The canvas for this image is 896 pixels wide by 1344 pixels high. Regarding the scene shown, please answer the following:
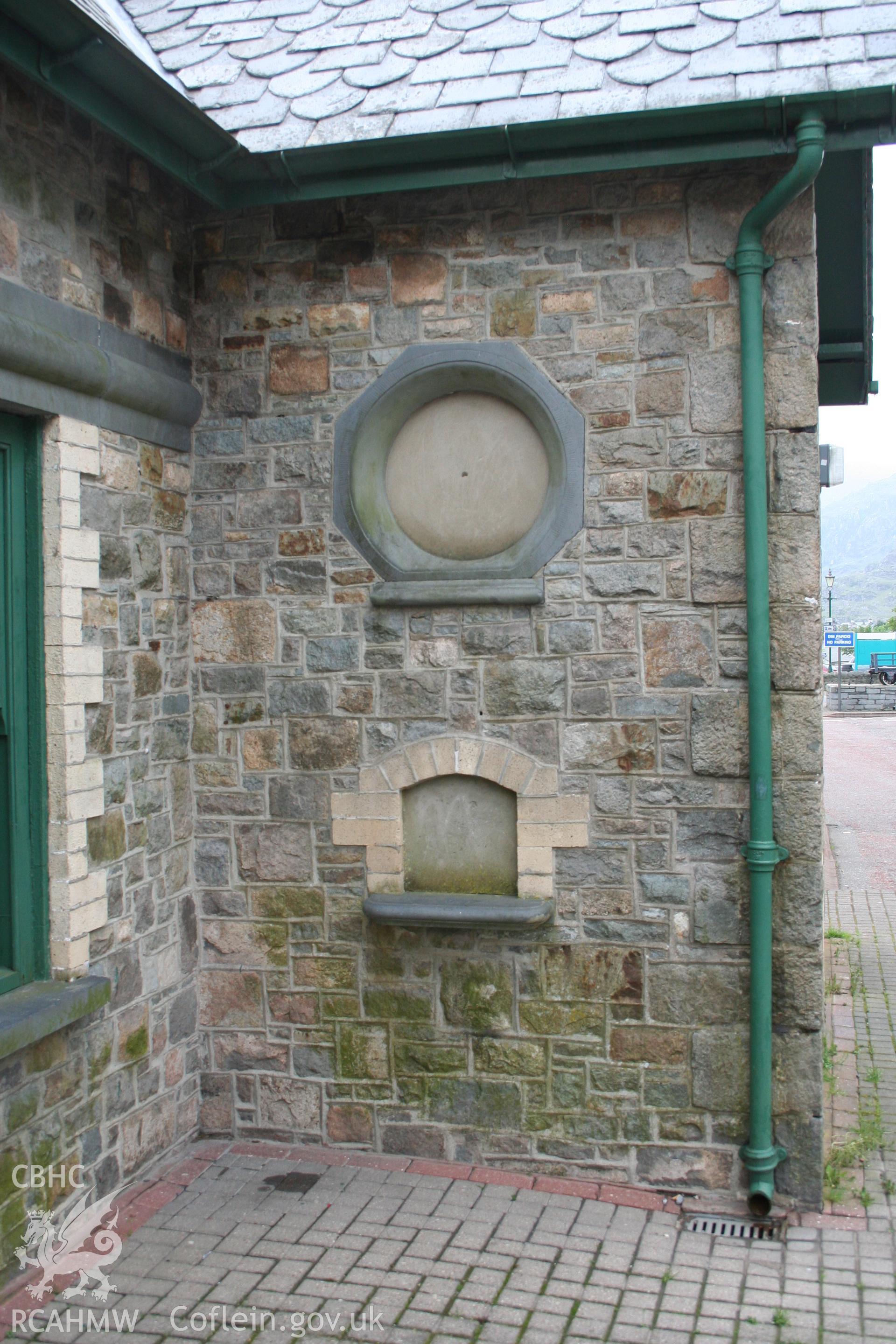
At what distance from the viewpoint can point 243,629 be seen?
4953 millimetres

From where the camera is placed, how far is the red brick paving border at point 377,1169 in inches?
170

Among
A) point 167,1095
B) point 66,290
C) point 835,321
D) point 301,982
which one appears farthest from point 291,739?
point 835,321

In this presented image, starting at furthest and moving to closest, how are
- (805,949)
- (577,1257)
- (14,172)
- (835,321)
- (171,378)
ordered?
1. (835,321)
2. (171,378)
3. (805,949)
4. (577,1257)
5. (14,172)

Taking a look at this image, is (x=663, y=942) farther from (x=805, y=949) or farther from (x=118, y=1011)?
(x=118, y=1011)

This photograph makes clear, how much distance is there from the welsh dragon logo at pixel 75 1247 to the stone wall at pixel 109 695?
0.10 metres

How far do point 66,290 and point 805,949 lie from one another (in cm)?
373

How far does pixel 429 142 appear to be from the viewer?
4262 millimetres

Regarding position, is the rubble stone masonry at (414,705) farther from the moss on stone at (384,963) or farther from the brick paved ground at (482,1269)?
the brick paved ground at (482,1269)

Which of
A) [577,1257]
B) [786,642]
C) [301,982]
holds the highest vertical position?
[786,642]

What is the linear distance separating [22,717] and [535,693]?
6.50 ft

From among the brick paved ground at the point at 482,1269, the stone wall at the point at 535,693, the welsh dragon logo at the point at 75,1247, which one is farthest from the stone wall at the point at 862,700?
the welsh dragon logo at the point at 75,1247

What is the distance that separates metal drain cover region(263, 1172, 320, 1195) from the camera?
4535mm

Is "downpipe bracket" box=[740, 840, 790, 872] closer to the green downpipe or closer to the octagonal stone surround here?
the green downpipe

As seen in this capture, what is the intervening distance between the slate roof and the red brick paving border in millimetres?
4141
